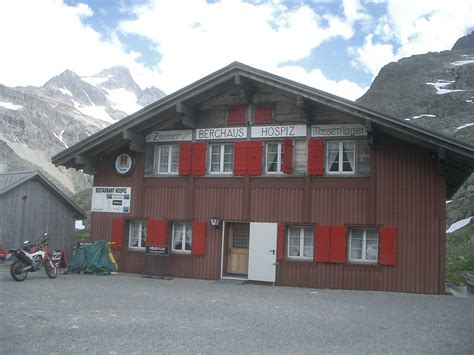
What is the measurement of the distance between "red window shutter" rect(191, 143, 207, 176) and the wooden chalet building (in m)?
0.03

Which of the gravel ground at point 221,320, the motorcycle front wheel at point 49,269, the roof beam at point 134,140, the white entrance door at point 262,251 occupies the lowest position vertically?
the gravel ground at point 221,320

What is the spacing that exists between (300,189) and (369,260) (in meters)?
2.73

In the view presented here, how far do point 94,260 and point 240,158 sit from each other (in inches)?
220

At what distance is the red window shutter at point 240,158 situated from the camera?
15.9 m

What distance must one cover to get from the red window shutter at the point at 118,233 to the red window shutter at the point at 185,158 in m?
2.76

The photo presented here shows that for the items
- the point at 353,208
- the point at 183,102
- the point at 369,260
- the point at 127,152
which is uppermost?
the point at 183,102

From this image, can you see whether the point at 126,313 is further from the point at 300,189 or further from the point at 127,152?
the point at 127,152

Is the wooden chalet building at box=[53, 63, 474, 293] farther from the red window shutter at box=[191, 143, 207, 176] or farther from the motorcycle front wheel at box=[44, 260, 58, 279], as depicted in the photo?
the motorcycle front wheel at box=[44, 260, 58, 279]

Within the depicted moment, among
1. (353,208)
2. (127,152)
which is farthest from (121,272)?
(353,208)

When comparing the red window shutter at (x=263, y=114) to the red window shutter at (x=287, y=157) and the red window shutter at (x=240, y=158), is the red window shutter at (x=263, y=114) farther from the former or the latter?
the red window shutter at (x=287, y=157)

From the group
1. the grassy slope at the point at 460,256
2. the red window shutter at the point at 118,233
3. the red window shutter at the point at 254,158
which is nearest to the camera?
the red window shutter at the point at 254,158

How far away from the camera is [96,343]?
734cm

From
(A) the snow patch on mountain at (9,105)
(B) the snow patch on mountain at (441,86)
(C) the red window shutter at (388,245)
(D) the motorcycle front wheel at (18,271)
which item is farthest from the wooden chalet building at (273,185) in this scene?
(A) the snow patch on mountain at (9,105)

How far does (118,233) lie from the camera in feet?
57.5
